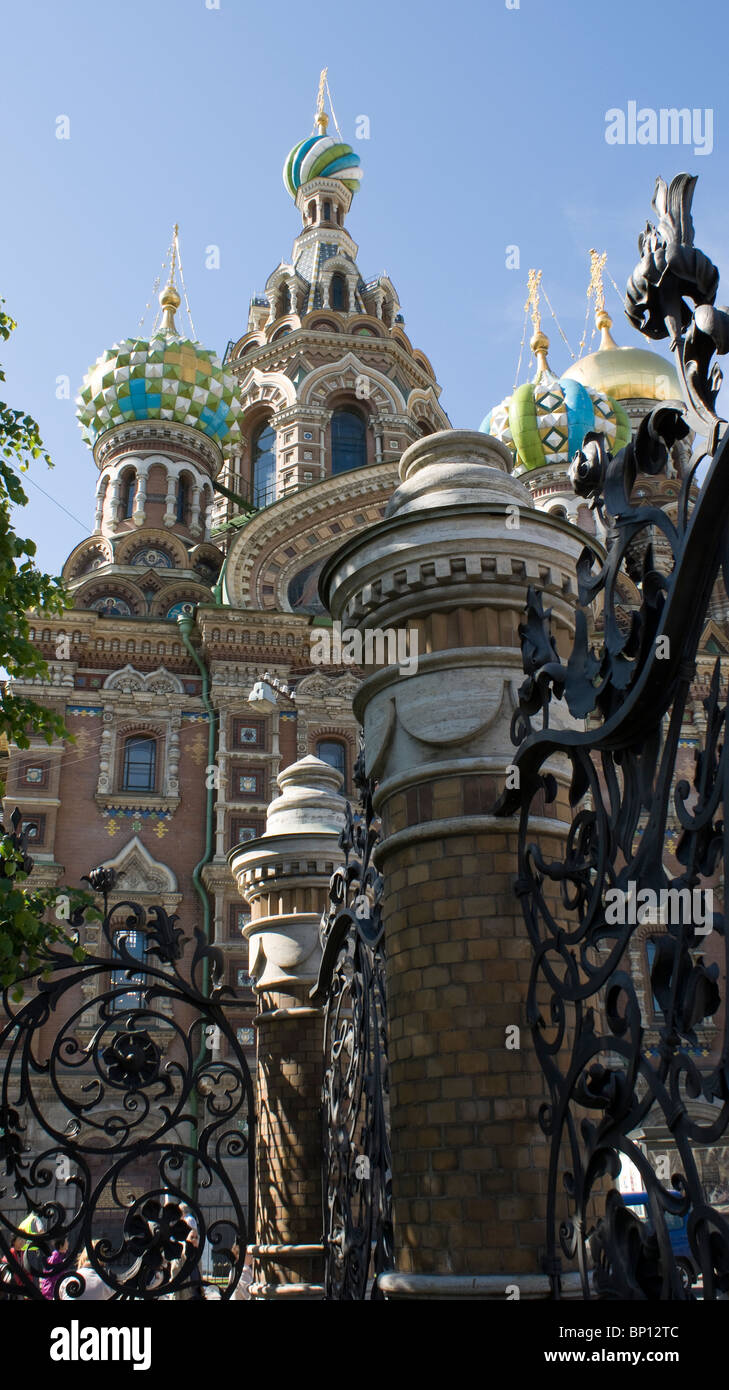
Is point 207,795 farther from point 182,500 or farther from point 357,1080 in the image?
point 357,1080

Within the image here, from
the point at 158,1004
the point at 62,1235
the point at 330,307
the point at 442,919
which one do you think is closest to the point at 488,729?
the point at 442,919

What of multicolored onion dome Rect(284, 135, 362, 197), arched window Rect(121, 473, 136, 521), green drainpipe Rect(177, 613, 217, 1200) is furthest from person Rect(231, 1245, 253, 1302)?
multicolored onion dome Rect(284, 135, 362, 197)

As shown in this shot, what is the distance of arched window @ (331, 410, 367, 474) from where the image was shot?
88.1 feet

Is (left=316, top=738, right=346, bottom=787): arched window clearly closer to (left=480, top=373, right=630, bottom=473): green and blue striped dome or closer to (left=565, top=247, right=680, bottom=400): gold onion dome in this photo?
(left=480, top=373, right=630, bottom=473): green and blue striped dome

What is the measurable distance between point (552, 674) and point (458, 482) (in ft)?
5.15

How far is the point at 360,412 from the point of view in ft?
89.9

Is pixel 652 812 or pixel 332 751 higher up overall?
pixel 332 751

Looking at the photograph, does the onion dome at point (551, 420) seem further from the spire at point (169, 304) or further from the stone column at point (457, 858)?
the stone column at point (457, 858)

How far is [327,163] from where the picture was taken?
33.3 metres

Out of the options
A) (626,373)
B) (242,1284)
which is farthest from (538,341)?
(242,1284)

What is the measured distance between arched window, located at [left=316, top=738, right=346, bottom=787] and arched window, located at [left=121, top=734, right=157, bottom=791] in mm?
2870

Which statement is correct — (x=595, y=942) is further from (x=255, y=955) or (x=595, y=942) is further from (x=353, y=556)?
(x=255, y=955)

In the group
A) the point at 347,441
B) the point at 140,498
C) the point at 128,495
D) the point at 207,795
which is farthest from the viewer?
the point at 347,441

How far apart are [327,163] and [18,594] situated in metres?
30.3
